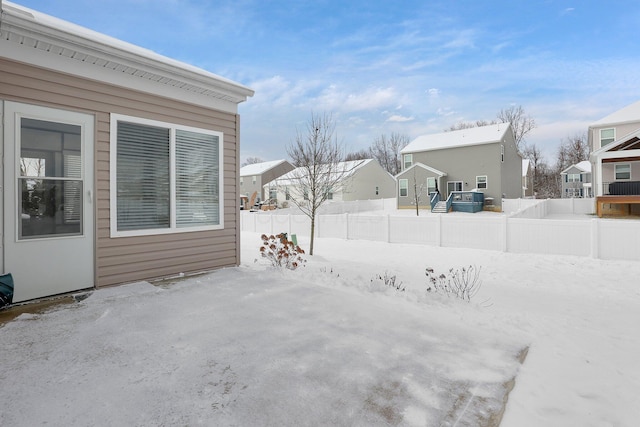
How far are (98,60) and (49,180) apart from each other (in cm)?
172

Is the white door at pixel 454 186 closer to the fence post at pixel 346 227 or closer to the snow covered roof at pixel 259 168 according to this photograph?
the fence post at pixel 346 227

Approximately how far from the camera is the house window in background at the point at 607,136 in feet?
59.7

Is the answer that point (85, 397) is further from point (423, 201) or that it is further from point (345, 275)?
point (423, 201)

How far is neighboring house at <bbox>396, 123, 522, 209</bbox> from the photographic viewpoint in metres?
21.3

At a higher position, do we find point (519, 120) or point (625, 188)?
point (519, 120)

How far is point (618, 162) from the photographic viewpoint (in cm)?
1683

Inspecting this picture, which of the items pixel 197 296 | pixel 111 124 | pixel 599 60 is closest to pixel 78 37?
pixel 111 124

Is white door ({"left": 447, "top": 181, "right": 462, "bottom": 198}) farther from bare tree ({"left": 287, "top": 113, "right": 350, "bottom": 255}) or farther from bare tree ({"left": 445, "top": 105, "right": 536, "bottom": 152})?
bare tree ({"left": 445, "top": 105, "right": 536, "bottom": 152})

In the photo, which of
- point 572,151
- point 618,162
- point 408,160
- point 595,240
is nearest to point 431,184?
point 408,160

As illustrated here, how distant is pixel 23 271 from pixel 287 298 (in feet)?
10.5

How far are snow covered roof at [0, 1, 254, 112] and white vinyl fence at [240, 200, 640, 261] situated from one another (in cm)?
664

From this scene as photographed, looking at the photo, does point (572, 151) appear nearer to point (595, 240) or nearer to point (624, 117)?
point (624, 117)

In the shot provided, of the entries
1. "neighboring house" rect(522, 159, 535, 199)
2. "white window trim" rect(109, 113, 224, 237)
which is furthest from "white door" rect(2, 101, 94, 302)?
"neighboring house" rect(522, 159, 535, 199)

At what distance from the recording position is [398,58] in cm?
1422
